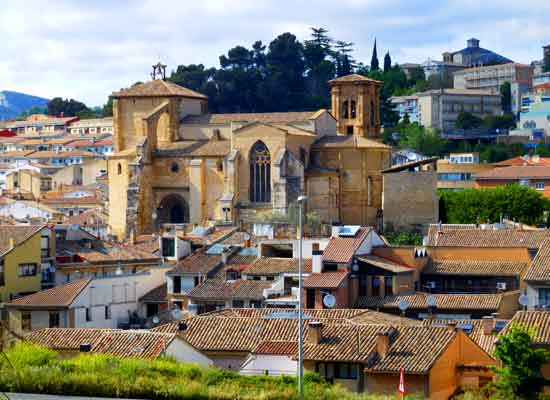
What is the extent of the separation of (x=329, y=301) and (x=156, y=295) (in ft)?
28.3

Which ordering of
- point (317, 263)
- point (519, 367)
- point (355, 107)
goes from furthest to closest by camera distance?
1. point (355, 107)
2. point (317, 263)
3. point (519, 367)

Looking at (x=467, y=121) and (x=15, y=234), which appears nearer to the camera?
(x=15, y=234)

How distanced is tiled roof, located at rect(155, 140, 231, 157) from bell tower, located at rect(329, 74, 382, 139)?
8.28m

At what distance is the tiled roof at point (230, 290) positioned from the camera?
50812mm

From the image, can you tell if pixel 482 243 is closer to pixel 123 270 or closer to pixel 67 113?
pixel 123 270

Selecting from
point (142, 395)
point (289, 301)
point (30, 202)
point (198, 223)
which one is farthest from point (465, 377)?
point (30, 202)

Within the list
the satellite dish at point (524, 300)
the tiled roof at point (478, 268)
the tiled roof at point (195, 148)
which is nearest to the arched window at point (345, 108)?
the tiled roof at point (195, 148)

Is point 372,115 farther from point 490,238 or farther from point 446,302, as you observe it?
point 446,302

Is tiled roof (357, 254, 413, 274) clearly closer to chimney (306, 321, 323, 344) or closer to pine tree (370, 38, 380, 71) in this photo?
chimney (306, 321, 323, 344)

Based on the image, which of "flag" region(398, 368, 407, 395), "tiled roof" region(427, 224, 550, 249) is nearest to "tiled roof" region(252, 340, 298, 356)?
"flag" region(398, 368, 407, 395)

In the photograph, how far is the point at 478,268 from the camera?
5422 centimetres

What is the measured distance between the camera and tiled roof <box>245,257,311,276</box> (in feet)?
172

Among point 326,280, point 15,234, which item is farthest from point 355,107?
point 326,280

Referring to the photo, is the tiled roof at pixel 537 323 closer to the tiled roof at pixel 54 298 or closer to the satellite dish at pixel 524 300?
the satellite dish at pixel 524 300
